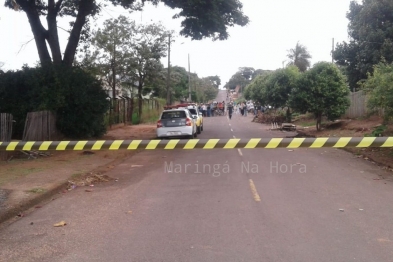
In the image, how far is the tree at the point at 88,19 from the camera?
2070 centimetres

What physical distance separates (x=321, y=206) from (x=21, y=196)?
18.6 feet

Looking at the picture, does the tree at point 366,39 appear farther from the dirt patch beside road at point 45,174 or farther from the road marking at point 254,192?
the road marking at point 254,192

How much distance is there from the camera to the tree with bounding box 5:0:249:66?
67.9ft

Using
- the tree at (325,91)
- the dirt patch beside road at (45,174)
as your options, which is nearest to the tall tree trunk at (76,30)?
Answer: the dirt patch beside road at (45,174)

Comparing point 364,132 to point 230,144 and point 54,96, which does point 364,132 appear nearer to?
point 54,96

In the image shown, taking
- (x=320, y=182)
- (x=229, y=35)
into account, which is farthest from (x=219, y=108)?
(x=320, y=182)

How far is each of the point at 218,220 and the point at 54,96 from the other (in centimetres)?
1305

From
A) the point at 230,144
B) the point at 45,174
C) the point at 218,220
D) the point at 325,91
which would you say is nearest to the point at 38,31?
the point at 45,174

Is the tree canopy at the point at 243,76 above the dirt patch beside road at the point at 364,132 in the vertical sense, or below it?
above

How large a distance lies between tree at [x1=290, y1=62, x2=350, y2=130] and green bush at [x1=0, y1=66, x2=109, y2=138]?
37.9 feet

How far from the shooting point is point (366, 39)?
28.7 metres

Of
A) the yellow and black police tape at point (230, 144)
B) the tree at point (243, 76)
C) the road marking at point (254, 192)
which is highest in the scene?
the tree at point (243, 76)

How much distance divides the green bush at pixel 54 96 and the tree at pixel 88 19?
3.76ft

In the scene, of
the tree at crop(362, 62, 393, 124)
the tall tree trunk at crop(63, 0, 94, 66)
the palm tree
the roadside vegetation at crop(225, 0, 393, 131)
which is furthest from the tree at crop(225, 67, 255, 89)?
the tree at crop(362, 62, 393, 124)
